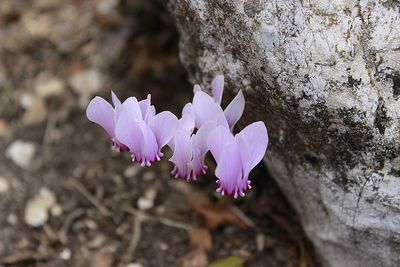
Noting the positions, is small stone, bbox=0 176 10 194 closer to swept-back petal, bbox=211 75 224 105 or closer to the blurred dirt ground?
the blurred dirt ground

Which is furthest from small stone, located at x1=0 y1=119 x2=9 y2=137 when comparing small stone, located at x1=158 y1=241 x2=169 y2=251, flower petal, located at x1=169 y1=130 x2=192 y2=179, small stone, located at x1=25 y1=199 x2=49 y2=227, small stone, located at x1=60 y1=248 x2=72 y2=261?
flower petal, located at x1=169 y1=130 x2=192 y2=179

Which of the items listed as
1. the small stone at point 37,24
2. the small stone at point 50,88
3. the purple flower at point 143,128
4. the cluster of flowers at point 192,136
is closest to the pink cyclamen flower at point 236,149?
the cluster of flowers at point 192,136

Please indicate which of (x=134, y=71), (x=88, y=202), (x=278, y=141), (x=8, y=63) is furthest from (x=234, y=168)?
(x=8, y=63)

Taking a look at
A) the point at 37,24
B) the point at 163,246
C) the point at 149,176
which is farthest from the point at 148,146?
the point at 37,24

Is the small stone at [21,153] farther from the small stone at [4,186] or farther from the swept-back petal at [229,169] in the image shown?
the swept-back petal at [229,169]

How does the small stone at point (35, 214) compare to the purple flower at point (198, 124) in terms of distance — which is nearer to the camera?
the purple flower at point (198, 124)
